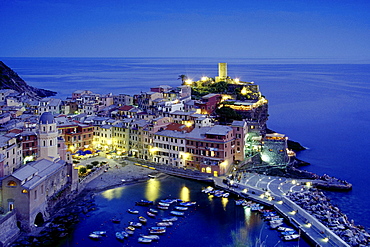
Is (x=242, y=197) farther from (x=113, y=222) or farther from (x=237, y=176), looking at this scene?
(x=113, y=222)

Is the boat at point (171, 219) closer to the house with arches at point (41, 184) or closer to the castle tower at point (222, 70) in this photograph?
the house with arches at point (41, 184)

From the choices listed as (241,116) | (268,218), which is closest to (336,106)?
(241,116)

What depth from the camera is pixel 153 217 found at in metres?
31.7

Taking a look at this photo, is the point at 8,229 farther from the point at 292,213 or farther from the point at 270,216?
the point at 292,213

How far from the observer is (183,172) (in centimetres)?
4234

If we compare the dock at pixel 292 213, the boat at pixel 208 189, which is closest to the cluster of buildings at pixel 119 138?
the boat at pixel 208 189

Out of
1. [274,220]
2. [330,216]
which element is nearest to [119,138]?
[274,220]

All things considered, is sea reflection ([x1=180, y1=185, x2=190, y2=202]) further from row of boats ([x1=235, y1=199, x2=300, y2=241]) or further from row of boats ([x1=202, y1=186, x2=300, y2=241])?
row of boats ([x1=235, y1=199, x2=300, y2=241])

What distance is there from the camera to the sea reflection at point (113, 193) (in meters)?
36.3

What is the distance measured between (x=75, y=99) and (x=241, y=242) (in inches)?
1817

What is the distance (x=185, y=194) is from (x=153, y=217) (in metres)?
6.10

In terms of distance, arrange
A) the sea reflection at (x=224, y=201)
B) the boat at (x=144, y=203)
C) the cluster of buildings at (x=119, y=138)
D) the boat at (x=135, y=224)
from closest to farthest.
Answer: the boat at (x=135, y=224) < the cluster of buildings at (x=119, y=138) < the boat at (x=144, y=203) < the sea reflection at (x=224, y=201)

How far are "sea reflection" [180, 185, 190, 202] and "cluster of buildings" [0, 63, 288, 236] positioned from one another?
3998mm

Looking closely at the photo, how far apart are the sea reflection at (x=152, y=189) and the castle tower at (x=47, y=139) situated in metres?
8.53
